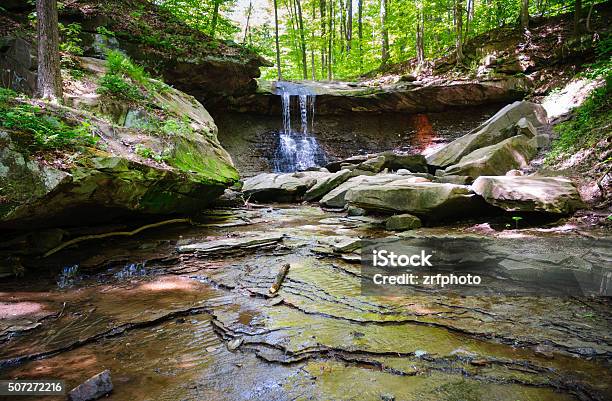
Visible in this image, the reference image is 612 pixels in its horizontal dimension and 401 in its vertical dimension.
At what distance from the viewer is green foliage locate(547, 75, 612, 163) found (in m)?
7.91

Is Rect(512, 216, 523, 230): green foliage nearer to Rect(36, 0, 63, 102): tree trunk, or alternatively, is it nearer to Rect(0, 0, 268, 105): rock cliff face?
Rect(36, 0, 63, 102): tree trunk

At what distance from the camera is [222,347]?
3.20m

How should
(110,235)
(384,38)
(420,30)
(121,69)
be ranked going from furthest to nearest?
(384,38)
(420,30)
(121,69)
(110,235)

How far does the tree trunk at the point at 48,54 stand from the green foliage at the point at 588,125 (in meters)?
10.8

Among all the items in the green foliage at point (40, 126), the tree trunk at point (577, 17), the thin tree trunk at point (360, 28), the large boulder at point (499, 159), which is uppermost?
the thin tree trunk at point (360, 28)

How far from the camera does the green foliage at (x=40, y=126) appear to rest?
4906 mm

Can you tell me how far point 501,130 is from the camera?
34.8 feet

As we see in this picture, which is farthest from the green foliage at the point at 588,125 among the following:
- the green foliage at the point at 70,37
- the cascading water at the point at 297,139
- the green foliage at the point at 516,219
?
the green foliage at the point at 70,37

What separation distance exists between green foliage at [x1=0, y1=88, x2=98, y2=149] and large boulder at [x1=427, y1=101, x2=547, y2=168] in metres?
9.69

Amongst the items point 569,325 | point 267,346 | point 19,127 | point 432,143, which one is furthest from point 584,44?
point 19,127

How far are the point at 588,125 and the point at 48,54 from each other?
11.9 meters

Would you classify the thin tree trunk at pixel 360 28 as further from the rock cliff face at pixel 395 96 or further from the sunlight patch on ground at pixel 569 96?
the sunlight patch on ground at pixel 569 96

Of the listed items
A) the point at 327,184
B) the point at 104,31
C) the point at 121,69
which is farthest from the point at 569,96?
the point at 104,31

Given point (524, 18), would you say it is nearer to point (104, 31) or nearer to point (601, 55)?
point (601, 55)
